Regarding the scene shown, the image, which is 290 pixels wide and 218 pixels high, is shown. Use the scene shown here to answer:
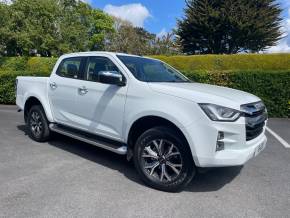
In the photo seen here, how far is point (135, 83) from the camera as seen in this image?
4395mm

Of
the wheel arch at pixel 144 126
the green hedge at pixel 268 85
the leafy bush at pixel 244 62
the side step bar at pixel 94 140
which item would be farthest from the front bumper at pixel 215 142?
the leafy bush at pixel 244 62

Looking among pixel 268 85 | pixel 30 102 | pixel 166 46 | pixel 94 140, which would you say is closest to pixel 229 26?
pixel 166 46

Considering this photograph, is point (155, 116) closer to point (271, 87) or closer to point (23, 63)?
point (271, 87)

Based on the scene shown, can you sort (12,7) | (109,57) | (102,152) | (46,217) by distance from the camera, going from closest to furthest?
(46,217), (109,57), (102,152), (12,7)

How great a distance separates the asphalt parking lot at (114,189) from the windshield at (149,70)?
4.94ft

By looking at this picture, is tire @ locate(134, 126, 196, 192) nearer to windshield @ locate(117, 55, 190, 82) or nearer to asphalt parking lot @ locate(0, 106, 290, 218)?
asphalt parking lot @ locate(0, 106, 290, 218)

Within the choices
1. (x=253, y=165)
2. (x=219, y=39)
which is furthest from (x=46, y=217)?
(x=219, y=39)

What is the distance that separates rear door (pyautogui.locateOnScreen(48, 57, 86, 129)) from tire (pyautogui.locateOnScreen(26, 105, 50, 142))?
1.38 ft

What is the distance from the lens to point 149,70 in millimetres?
5016

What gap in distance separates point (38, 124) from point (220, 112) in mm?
4064

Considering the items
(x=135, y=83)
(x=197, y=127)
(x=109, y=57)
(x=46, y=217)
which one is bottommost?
(x=46, y=217)

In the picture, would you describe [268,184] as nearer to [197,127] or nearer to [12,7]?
[197,127]

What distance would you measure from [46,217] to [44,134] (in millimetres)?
3128

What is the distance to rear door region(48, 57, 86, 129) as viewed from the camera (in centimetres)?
538
